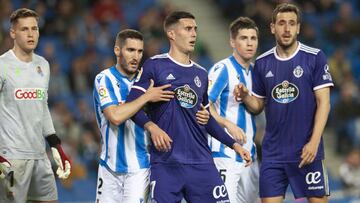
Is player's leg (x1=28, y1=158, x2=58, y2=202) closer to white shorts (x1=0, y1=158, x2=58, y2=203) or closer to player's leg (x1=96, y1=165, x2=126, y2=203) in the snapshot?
white shorts (x1=0, y1=158, x2=58, y2=203)

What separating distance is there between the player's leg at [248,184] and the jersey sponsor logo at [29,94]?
2.46 metres

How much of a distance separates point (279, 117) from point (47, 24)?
993 cm

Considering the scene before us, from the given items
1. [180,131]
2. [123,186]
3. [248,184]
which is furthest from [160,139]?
[248,184]

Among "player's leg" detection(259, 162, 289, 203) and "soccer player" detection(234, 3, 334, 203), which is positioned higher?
"soccer player" detection(234, 3, 334, 203)

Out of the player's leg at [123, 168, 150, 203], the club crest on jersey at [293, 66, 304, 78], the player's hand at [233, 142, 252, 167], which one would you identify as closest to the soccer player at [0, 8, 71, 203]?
the player's leg at [123, 168, 150, 203]

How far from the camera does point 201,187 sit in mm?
8586

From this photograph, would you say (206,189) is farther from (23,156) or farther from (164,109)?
(23,156)

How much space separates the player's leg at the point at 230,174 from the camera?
1007 centimetres

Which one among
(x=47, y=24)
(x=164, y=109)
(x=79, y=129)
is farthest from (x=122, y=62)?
(x=47, y=24)

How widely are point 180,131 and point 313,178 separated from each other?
1561 millimetres

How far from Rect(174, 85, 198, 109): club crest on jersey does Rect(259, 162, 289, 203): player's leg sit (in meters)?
1.23

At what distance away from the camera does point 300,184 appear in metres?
9.31

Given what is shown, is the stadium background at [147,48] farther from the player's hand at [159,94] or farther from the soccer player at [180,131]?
the player's hand at [159,94]

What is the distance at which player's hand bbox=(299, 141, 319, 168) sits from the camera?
9133 mm
